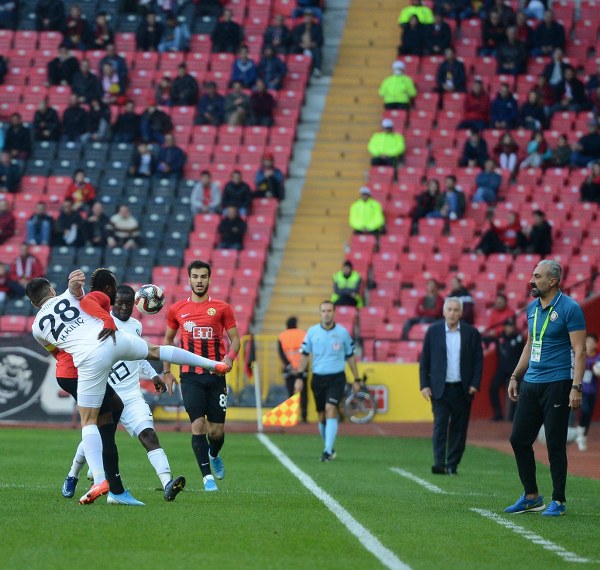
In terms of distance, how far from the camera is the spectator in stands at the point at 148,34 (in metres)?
35.4

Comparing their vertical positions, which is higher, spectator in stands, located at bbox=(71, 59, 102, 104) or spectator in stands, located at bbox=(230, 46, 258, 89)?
spectator in stands, located at bbox=(230, 46, 258, 89)

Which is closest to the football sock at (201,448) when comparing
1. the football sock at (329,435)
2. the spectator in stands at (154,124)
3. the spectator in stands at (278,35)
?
the football sock at (329,435)

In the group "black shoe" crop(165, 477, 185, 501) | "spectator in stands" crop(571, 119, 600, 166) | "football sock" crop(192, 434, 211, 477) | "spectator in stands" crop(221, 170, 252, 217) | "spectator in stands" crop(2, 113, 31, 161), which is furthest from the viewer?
"spectator in stands" crop(2, 113, 31, 161)

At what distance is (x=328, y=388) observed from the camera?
19.1 m

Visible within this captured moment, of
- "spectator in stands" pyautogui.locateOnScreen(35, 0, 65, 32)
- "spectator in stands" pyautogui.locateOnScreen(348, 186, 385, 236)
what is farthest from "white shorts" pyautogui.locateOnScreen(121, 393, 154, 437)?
"spectator in stands" pyautogui.locateOnScreen(35, 0, 65, 32)

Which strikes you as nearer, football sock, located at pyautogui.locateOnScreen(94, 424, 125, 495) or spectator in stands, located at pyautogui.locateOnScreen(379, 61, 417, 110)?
football sock, located at pyautogui.locateOnScreen(94, 424, 125, 495)

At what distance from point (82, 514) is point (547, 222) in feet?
65.4

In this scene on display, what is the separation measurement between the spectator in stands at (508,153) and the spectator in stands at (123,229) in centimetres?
832

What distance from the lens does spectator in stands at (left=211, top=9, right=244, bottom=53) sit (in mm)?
35219

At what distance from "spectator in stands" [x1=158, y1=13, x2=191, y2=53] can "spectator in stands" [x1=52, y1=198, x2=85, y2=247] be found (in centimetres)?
678

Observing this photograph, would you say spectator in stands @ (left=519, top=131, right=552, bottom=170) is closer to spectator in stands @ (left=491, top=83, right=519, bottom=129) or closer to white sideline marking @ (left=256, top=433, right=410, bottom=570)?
spectator in stands @ (left=491, top=83, right=519, bottom=129)

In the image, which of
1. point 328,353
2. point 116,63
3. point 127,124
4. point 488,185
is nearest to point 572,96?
point 488,185

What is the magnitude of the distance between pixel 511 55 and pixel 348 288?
29.9 feet

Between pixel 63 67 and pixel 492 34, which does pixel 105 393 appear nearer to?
pixel 63 67
